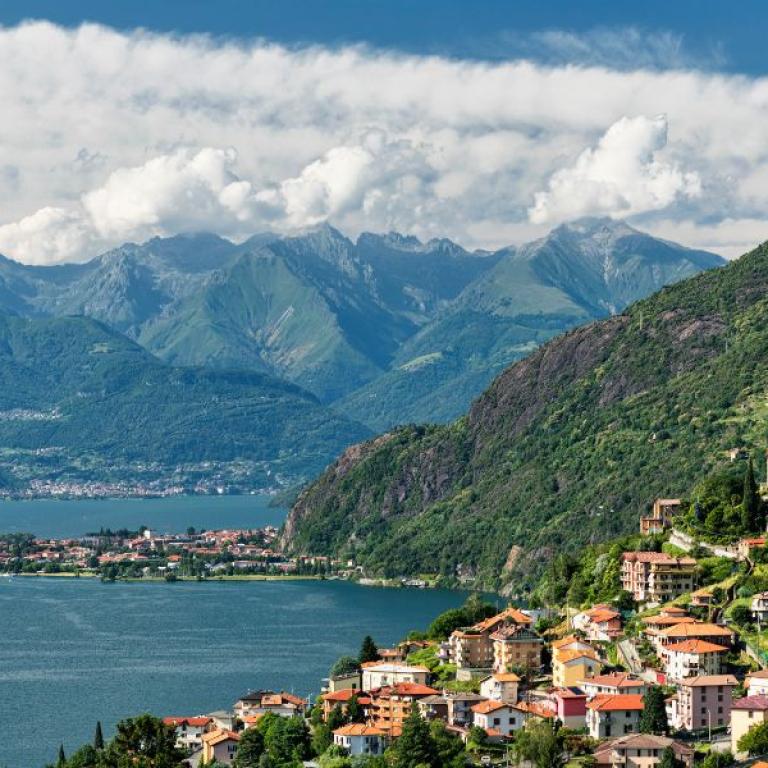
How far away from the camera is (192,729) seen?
9600 centimetres

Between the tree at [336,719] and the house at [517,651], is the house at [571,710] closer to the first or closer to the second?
the tree at [336,719]

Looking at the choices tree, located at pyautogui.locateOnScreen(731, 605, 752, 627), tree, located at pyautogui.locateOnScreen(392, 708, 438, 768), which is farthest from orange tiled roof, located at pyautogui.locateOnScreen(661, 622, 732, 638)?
tree, located at pyautogui.locateOnScreen(392, 708, 438, 768)

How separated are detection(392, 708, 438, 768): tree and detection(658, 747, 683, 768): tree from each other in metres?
10.0

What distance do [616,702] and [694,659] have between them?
22.5ft

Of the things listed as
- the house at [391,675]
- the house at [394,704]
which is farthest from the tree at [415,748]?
the house at [391,675]

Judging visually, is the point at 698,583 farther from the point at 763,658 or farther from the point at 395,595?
the point at 395,595

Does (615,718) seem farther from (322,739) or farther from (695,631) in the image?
(322,739)

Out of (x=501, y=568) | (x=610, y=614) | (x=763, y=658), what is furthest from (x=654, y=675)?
(x=501, y=568)

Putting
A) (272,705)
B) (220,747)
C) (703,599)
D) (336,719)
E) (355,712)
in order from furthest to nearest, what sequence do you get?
1. (703,599)
2. (272,705)
3. (355,712)
4. (220,747)
5. (336,719)

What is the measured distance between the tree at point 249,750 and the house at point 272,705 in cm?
759

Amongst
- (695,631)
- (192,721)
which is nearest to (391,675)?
(192,721)

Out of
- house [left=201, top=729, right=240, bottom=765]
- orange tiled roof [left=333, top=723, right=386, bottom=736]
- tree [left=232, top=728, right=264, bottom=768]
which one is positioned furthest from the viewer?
house [left=201, top=729, right=240, bottom=765]

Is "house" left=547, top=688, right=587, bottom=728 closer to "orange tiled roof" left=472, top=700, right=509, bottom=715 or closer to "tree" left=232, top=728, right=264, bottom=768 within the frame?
"orange tiled roof" left=472, top=700, right=509, bottom=715

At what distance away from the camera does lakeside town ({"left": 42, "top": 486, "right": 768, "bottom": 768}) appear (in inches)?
3167
